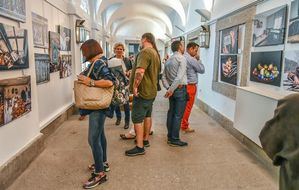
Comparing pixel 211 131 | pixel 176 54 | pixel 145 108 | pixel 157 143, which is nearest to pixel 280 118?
pixel 145 108

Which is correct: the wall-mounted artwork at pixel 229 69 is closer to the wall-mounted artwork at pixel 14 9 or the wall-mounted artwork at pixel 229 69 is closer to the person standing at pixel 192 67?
the person standing at pixel 192 67

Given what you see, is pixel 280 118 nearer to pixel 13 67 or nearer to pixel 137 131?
pixel 137 131

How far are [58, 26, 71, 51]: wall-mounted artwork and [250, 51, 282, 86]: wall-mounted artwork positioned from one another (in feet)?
10.6

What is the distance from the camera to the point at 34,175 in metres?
2.40

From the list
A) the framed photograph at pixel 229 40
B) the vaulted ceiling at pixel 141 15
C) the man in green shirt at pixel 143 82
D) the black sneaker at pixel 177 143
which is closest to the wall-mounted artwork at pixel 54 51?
the man in green shirt at pixel 143 82

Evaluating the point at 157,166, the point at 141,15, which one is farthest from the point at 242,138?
the point at 141,15

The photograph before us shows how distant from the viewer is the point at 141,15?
1384 cm

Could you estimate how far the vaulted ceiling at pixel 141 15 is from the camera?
8469 millimetres

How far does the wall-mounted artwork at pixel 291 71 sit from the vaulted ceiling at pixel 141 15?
5219 millimetres

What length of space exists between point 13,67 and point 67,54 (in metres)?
2.50

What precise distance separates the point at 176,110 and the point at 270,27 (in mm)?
1546

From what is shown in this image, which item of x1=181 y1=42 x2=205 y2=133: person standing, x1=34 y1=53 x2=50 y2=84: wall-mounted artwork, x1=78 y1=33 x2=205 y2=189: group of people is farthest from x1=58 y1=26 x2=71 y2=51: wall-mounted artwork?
x1=181 y1=42 x2=205 y2=133: person standing

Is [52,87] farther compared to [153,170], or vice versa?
[52,87]

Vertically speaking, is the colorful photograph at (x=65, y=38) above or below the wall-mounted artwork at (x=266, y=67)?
above
